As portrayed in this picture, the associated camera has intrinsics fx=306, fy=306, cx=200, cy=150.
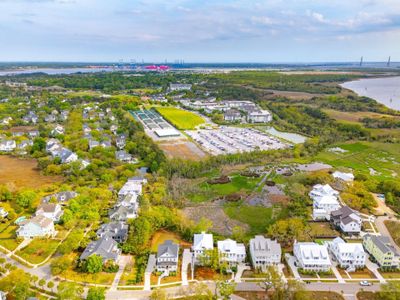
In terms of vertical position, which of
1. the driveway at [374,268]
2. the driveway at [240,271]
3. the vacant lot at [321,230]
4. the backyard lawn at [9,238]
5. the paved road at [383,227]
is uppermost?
the paved road at [383,227]

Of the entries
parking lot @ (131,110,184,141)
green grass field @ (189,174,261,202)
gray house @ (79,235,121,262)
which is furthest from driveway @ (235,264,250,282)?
parking lot @ (131,110,184,141)

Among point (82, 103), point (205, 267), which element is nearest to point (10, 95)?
point (82, 103)

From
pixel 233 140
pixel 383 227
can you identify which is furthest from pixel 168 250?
pixel 233 140

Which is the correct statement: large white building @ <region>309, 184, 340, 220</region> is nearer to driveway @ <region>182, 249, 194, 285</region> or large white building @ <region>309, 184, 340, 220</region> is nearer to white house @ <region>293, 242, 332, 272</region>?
white house @ <region>293, 242, 332, 272</region>

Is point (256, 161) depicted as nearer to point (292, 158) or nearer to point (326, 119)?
point (292, 158)

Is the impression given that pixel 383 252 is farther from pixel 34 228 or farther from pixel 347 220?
pixel 34 228

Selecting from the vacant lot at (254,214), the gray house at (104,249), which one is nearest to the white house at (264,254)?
the vacant lot at (254,214)

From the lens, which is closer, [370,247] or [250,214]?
[370,247]

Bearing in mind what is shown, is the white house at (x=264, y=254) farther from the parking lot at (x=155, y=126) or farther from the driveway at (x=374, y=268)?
the parking lot at (x=155, y=126)
